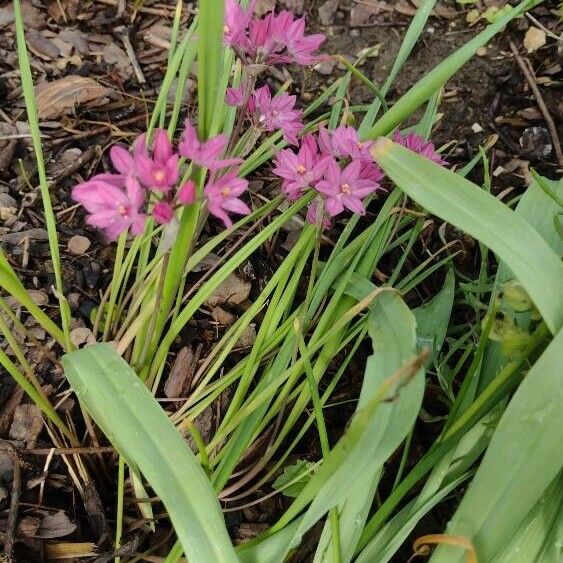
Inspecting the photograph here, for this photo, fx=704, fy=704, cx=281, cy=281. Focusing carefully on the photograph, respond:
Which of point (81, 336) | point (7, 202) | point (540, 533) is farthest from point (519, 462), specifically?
point (7, 202)

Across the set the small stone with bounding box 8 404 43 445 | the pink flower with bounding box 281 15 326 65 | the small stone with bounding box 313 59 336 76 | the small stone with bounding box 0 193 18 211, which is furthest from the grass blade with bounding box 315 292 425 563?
the small stone with bounding box 313 59 336 76

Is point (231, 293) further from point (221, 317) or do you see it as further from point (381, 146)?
point (381, 146)

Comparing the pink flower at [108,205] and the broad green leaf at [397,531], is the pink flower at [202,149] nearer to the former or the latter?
the pink flower at [108,205]

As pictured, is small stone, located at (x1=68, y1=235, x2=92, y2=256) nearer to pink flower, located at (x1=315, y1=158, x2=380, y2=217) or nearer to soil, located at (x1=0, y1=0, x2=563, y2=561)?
soil, located at (x1=0, y1=0, x2=563, y2=561)

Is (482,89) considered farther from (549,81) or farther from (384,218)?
(384,218)

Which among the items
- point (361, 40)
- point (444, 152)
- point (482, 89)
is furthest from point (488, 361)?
point (361, 40)
